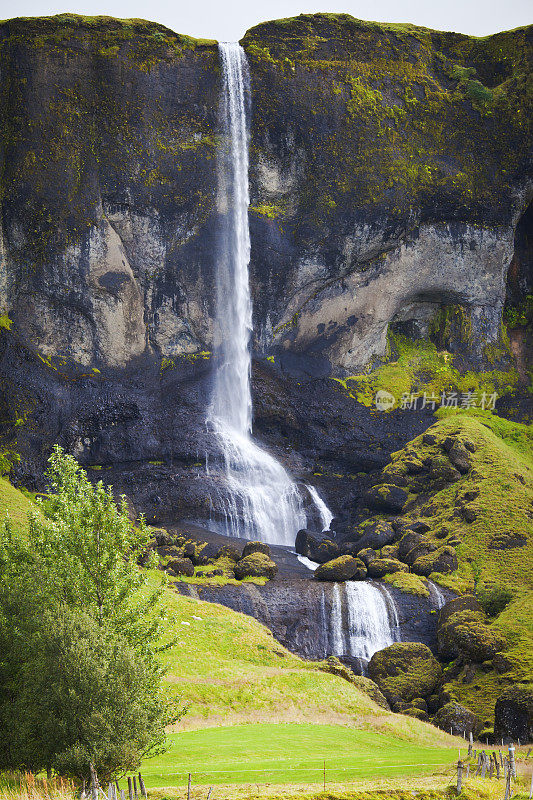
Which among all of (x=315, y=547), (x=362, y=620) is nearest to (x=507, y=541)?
(x=362, y=620)

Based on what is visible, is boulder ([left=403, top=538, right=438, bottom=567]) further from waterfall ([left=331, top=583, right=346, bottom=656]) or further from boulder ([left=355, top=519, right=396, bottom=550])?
waterfall ([left=331, top=583, right=346, bottom=656])

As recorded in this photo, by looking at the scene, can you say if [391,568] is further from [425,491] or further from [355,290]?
[355,290]

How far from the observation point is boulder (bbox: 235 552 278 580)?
58.1 meters

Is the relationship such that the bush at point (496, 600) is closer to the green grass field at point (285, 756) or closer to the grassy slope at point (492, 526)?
the grassy slope at point (492, 526)

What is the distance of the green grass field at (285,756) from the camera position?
85.1 ft

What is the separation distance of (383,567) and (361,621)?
4890mm

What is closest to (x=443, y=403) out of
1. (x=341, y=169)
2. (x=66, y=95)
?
(x=341, y=169)

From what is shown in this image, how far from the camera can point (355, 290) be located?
3194 inches

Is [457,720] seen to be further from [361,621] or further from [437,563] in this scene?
[437,563]

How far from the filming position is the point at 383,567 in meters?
59.0

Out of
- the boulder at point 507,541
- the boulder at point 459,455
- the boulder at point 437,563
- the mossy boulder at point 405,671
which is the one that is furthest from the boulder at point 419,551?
the mossy boulder at point 405,671

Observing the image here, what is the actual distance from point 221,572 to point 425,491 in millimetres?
18683

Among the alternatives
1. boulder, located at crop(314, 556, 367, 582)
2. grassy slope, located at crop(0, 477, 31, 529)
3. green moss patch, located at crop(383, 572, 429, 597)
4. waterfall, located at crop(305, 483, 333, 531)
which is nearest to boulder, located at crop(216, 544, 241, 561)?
boulder, located at crop(314, 556, 367, 582)

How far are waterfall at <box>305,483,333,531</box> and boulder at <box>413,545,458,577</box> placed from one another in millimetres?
13815
